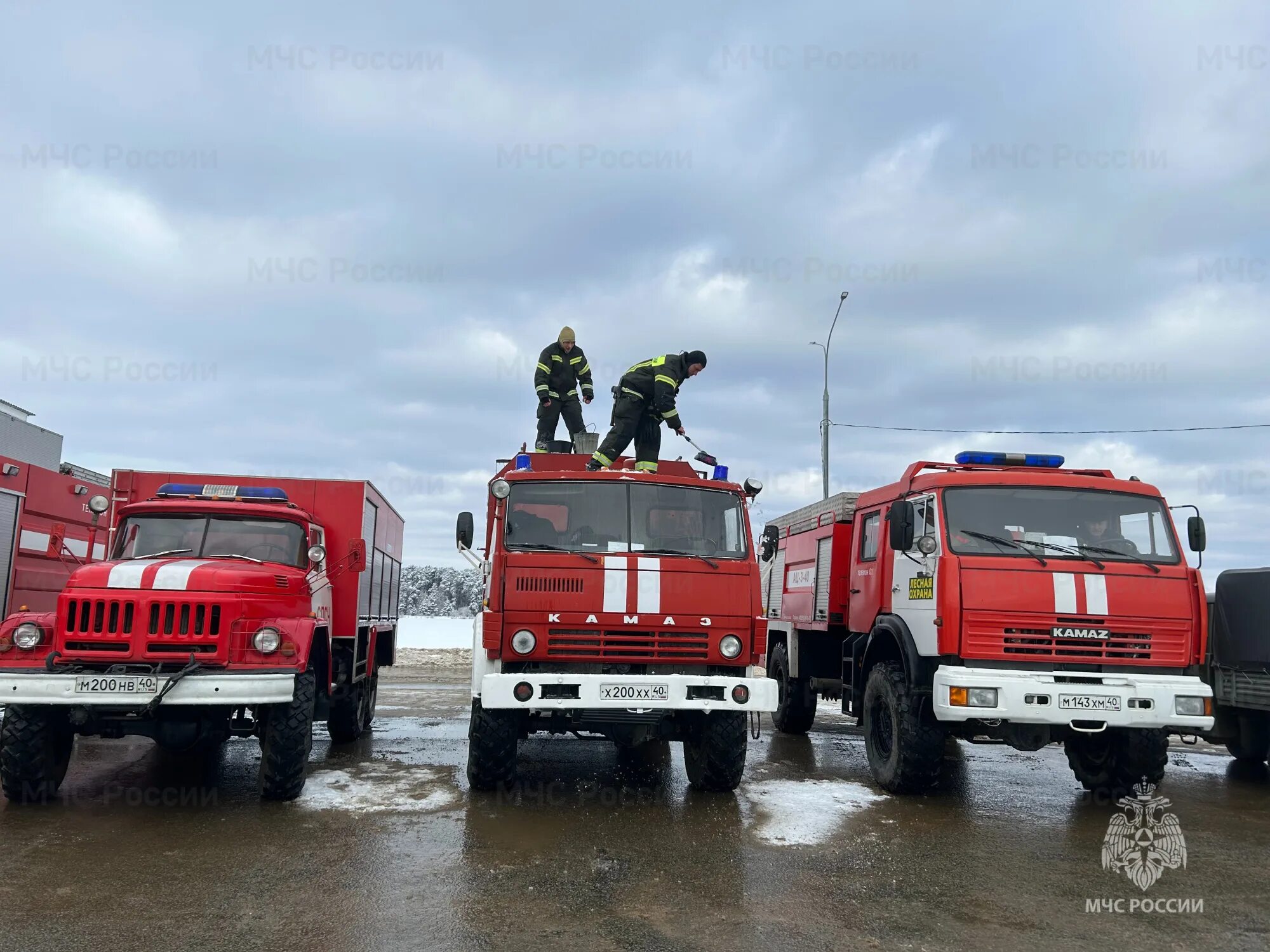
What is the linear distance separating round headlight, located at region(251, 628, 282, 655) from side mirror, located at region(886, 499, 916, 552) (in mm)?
4718


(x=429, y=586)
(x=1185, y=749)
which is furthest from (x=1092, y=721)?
(x=429, y=586)

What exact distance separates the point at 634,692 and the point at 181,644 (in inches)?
122

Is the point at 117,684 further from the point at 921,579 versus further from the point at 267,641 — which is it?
the point at 921,579

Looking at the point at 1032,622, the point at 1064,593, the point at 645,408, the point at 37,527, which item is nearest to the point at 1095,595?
the point at 1064,593

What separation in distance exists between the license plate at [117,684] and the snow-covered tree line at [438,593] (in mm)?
32713

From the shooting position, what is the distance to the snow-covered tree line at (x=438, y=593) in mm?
39406

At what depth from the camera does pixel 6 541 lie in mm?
9367

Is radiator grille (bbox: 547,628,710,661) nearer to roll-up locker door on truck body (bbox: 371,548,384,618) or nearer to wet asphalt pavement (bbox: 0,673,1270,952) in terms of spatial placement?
wet asphalt pavement (bbox: 0,673,1270,952)

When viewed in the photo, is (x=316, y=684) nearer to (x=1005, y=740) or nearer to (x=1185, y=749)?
(x=1005, y=740)

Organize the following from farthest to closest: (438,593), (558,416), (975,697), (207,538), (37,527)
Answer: (438,593), (558,416), (37,527), (207,538), (975,697)

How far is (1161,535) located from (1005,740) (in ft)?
6.68

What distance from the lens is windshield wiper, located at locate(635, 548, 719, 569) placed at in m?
7.10

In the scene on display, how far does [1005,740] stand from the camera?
293 inches

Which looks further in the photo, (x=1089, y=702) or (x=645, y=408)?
(x=645, y=408)
